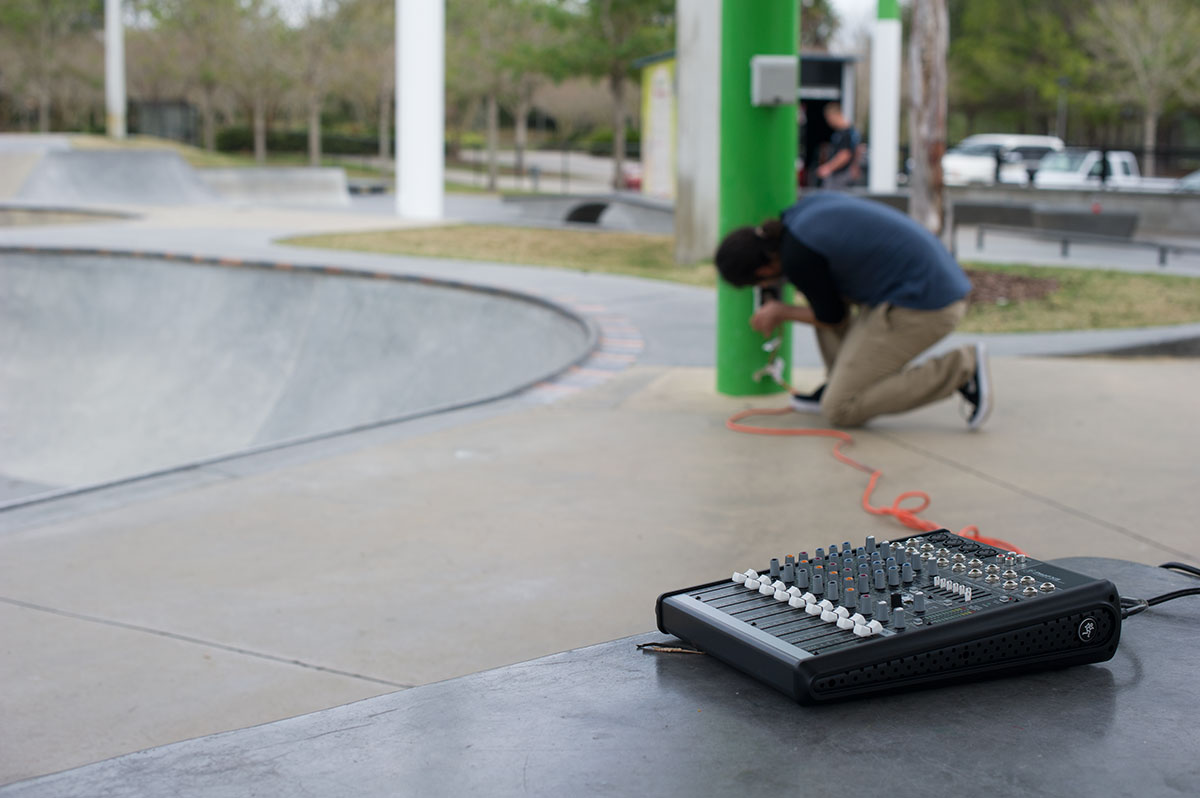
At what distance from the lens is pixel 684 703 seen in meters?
1.84

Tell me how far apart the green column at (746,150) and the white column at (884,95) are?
1461 centimetres

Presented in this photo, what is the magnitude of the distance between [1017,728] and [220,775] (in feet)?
3.68

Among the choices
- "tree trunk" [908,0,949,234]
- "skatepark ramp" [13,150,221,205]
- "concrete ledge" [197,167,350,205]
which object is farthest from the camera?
"concrete ledge" [197,167,350,205]

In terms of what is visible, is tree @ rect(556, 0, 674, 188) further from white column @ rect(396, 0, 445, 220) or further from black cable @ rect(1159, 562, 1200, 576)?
black cable @ rect(1159, 562, 1200, 576)

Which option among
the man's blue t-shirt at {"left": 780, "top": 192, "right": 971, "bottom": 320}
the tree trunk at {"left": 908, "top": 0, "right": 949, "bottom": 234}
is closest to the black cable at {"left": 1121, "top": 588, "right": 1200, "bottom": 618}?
the man's blue t-shirt at {"left": 780, "top": 192, "right": 971, "bottom": 320}

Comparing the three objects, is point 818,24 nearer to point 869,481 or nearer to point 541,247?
point 541,247

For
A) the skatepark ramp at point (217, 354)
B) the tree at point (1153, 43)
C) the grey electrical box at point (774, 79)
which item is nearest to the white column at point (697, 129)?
the skatepark ramp at point (217, 354)

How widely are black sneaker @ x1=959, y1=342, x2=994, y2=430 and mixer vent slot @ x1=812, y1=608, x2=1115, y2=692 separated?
3652 mm

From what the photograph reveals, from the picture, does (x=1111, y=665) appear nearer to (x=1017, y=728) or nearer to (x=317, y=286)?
(x=1017, y=728)

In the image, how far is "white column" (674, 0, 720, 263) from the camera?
12.6 meters

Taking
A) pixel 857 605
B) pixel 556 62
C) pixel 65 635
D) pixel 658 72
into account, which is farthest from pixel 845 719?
pixel 556 62

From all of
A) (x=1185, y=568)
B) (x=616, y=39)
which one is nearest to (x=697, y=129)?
(x=1185, y=568)

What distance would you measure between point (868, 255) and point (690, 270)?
24.6 feet

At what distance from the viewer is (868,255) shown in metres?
5.50
